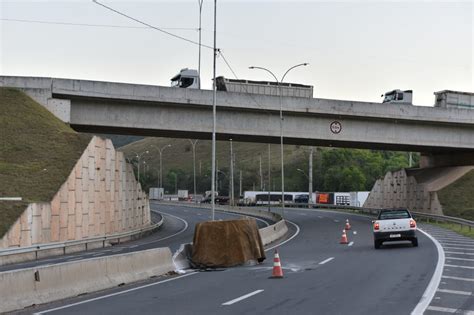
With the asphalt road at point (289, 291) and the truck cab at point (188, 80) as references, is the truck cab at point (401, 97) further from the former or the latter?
the asphalt road at point (289, 291)

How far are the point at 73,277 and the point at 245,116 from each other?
33401 mm

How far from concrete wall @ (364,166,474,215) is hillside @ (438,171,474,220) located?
1.55ft

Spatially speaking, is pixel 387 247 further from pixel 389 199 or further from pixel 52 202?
pixel 389 199

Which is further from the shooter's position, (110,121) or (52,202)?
(110,121)

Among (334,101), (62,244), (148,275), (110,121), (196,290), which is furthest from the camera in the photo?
(334,101)

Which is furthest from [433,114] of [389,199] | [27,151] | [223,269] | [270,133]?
[223,269]

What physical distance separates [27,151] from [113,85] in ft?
21.5

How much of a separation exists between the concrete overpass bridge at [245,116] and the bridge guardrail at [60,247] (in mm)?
7616

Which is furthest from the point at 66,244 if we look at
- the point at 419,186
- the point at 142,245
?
the point at 419,186

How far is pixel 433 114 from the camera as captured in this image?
51656mm

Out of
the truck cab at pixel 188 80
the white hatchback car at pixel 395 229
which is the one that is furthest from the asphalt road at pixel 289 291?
the truck cab at pixel 188 80

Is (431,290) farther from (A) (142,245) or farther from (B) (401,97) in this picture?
(B) (401,97)

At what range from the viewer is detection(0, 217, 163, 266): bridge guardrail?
27669 millimetres

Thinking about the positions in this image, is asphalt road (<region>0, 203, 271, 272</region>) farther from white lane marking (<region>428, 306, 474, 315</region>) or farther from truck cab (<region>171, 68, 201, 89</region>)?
white lane marking (<region>428, 306, 474, 315</region>)
